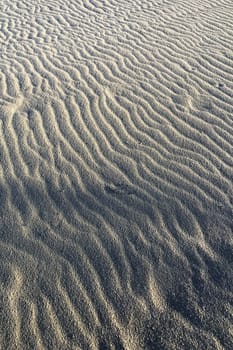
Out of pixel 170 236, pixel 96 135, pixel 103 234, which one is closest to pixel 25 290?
pixel 103 234

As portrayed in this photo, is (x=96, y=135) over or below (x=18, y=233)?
over

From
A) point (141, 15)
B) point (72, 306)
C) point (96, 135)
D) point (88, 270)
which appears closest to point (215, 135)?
point (96, 135)

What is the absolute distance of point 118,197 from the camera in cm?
436

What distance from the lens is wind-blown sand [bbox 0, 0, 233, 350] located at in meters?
3.32

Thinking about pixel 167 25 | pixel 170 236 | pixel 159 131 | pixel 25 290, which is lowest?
pixel 25 290

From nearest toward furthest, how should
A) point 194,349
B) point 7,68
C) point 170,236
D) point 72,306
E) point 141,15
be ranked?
1. point 194,349
2. point 72,306
3. point 170,236
4. point 7,68
5. point 141,15

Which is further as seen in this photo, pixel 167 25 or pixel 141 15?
pixel 141 15

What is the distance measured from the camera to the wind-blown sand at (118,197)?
3318mm

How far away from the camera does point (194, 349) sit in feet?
10.2

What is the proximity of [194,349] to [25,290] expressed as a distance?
168cm

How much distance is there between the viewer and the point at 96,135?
519 centimetres

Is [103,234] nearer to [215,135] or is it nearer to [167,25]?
[215,135]

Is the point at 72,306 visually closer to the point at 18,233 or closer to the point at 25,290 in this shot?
the point at 25,290

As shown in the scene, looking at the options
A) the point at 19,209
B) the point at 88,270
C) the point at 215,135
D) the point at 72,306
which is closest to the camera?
the point at 72,306
